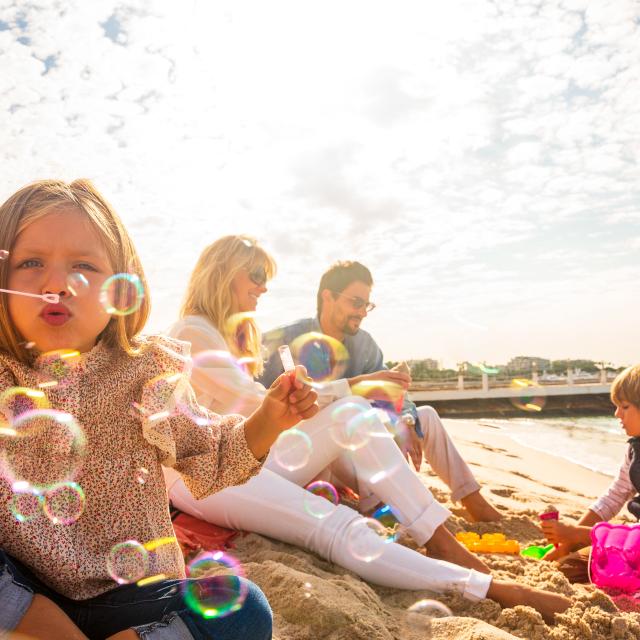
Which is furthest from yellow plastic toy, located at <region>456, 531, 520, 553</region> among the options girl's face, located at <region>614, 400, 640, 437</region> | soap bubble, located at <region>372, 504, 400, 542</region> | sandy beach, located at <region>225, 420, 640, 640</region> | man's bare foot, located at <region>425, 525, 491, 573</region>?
girl's face, located at <region>614, 400, 640, 437</region>

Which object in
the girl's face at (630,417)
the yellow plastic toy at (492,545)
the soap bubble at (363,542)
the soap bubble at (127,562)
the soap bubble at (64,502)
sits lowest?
the yellow plastic toy at (492,545)

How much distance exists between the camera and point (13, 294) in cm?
138

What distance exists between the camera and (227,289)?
3023mm

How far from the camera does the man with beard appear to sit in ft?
11.1

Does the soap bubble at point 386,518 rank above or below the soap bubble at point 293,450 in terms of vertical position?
below

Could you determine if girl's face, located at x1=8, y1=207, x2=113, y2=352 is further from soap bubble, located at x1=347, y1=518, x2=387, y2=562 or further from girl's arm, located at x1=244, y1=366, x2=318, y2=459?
soap bubble, located at x1=347, y1=518, x2=387, y2=562

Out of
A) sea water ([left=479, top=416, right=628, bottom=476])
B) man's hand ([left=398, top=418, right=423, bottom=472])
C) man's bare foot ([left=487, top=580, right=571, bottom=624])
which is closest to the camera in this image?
man's bare foot ([left=487, top=580, right=571, bottom=624])

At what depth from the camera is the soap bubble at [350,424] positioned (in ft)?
8.76

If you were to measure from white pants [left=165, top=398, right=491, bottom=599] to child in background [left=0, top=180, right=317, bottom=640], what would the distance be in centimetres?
86

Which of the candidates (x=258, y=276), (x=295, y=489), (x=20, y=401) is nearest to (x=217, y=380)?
(x=295, y=489)

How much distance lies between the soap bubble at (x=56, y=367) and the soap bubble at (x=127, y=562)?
408 millimetres

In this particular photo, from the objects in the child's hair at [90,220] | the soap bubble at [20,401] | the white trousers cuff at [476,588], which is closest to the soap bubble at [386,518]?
the white trousers cuff at [476,588]

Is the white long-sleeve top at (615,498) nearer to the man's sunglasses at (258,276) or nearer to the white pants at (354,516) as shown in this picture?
the white pants at (354,516)

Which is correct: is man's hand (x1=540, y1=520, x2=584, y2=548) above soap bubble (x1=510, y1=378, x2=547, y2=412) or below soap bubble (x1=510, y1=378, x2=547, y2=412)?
above
